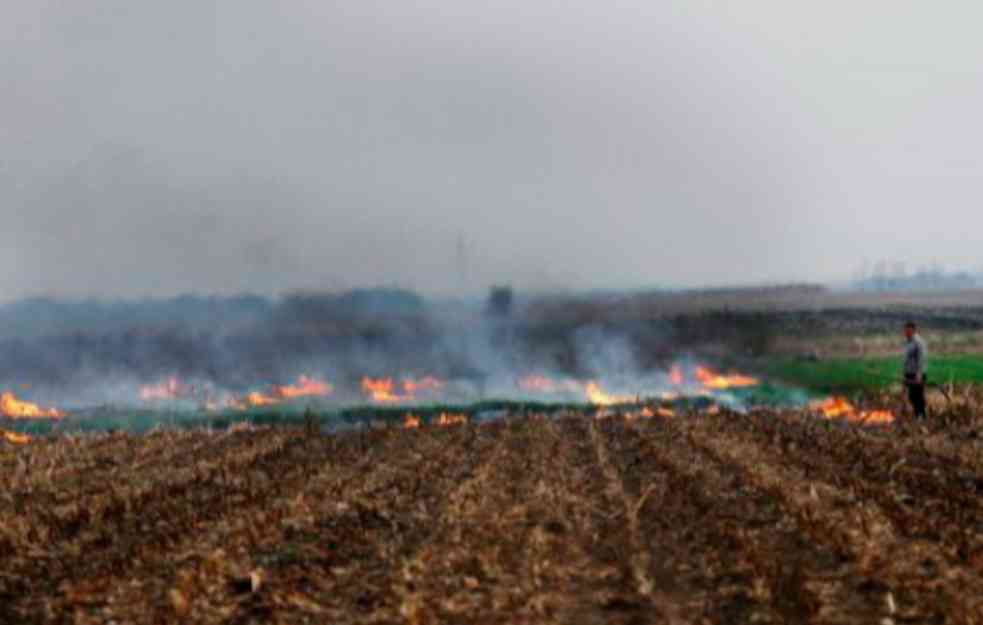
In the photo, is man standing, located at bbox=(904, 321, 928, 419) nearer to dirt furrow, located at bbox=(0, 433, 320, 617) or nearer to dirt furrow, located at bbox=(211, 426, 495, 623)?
dirt furrow, located at bbox=(211, 426, 495, 623)

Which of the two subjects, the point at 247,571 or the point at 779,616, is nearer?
the point at 779,616

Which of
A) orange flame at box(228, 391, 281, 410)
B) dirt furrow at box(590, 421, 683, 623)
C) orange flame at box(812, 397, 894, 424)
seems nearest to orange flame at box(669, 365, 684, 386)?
orange flame at box(812, 397, 894, 424)

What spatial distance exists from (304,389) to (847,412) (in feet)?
109

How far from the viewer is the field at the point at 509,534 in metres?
12.1

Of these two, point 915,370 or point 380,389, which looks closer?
point 915,370

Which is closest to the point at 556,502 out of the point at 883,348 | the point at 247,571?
the point at 247,571

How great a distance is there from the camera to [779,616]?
37.0ft

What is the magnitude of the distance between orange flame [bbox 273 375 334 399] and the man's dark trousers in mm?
32712

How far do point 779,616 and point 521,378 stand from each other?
51.1 m

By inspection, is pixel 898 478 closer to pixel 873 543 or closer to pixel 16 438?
pixel 873 543

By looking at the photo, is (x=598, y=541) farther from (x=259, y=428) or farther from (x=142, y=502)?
(x=259, y=428)

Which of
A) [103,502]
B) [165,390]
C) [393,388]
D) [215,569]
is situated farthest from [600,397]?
[215,569]

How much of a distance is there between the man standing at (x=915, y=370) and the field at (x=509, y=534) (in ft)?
13.6

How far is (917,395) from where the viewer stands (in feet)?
103
